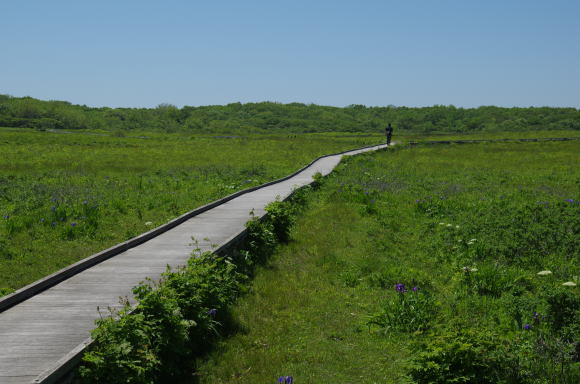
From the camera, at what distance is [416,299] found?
7035 mm

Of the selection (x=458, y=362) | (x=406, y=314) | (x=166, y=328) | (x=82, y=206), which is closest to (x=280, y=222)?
Answer: (x=406, y=314)

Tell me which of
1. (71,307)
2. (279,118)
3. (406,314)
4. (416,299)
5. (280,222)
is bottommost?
(406,314)

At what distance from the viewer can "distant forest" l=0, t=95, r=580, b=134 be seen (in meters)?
129

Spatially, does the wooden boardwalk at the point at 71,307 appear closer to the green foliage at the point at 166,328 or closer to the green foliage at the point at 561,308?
the green foliage at the point at 166,328

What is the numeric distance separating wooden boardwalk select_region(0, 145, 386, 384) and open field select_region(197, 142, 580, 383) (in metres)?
1.41

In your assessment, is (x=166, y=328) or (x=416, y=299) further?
(x=416, y=299)

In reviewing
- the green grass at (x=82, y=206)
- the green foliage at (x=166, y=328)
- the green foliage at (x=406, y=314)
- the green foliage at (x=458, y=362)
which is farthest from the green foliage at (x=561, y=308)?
the green grass at (x=82, y=206)

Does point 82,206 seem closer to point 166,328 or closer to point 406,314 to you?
point 166,328

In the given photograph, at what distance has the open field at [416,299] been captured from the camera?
17.7 ft

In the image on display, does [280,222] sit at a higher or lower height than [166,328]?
higher

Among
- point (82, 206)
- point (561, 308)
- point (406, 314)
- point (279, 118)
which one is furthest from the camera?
point (279, 118)

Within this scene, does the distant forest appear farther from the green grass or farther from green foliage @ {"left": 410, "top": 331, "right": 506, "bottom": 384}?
green foliage @ {"left": 410, "top": 331, "right": 506, "bottom": 384}

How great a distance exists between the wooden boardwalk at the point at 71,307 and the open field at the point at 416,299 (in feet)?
4.62

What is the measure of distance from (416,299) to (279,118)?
544ft
